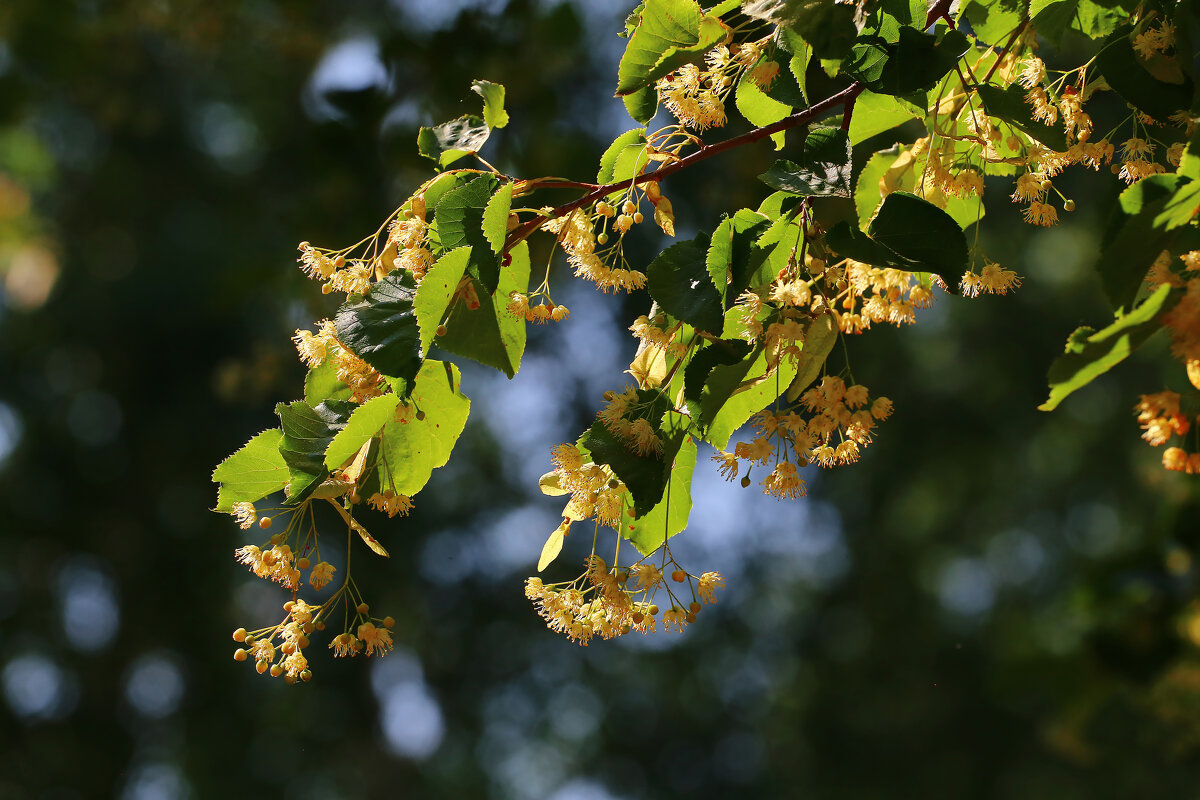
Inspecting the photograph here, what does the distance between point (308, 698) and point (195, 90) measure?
5.60 metres

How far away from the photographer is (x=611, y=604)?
101 cm

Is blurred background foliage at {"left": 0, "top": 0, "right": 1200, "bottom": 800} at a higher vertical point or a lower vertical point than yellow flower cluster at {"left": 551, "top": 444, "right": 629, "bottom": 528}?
lower

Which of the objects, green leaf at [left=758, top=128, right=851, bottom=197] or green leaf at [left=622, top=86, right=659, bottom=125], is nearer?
green leaf at [left=758, top=128, right=851, bottom=197]

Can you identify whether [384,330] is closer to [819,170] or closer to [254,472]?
[254,472]

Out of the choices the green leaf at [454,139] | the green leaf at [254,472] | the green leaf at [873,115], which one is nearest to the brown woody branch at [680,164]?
the green leaf at [873,115]

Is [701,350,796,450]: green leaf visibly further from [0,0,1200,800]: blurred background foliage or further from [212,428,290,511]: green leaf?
[0,0,1200,800]: blurred background foliage

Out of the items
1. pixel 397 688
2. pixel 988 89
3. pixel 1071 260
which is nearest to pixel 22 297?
pixel 397 688

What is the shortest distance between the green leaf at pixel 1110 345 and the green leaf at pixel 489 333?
506 mm

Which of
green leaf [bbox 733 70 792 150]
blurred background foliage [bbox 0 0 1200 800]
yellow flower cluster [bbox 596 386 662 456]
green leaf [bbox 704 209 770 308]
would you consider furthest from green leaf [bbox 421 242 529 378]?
blurred background foliage [bbox 0 0 1200 800]

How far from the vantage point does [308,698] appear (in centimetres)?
838

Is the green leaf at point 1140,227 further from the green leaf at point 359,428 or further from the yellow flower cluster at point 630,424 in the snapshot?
the green leaf at point 359,428

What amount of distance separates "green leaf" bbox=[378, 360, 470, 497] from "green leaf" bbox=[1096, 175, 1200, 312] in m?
0.62

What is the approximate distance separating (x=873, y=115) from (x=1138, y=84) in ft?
0.88

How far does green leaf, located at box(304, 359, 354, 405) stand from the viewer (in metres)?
1.00
